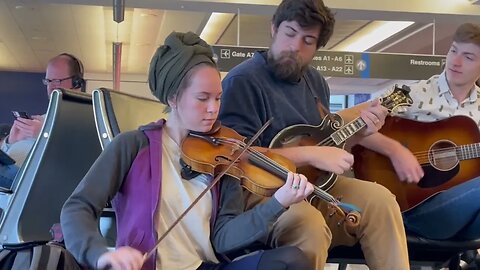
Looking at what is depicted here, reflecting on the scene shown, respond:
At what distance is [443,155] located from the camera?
6.67ft

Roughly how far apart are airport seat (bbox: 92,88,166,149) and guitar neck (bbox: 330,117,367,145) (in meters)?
0.60

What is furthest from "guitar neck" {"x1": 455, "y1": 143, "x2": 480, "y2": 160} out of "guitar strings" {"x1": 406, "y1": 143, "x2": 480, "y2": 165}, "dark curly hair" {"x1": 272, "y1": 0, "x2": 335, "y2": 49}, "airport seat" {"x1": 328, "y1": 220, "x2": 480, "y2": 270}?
"dark curly hair" {"x1": 272, "y1": 0, "x2": 335, "y2": 49}

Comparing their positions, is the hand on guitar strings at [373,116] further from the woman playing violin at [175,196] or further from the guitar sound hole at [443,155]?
the woman playing violin at [175,196]

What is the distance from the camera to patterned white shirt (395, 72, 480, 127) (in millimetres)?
2148

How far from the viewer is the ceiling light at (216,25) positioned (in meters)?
7.44

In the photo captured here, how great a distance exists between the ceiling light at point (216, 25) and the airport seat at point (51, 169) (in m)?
5.34

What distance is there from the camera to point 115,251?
1.15m

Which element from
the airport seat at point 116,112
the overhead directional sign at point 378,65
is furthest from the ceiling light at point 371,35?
the airport seat at point 116,112

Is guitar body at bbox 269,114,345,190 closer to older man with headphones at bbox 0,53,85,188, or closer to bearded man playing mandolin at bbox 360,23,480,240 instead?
bearded man playing mandolin at bbox 360,23,480,240

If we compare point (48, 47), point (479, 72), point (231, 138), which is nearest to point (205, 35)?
point (48, 47)

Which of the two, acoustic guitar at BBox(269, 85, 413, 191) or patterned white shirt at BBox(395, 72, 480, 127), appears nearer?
acoustic guitar at BBox(269, 85, 413, 191)

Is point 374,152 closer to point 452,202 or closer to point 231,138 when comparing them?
point 452,202

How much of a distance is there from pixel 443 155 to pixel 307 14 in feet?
2.21

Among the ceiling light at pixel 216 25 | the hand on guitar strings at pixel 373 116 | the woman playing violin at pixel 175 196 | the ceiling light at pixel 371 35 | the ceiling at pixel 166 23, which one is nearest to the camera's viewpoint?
the woman playing violin at pixel 175 196
